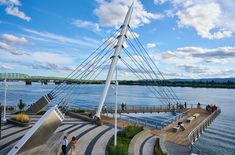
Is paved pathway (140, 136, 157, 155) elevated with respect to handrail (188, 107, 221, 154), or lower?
elevated

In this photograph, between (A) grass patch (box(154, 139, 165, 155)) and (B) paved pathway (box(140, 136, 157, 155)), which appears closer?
(A) grass patch (box(154, 139, 165, 155))

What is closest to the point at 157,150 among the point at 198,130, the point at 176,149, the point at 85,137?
the point at 176,149

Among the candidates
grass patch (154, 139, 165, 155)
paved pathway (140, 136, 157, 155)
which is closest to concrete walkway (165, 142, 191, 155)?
grass patch (154, 139, 165, 155)

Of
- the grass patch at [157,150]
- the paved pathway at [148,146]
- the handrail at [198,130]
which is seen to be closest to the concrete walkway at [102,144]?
the paved pathway at [148,146]

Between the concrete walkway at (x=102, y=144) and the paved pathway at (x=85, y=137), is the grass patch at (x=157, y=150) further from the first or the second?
the concrete walkway at (x=102, y=144)

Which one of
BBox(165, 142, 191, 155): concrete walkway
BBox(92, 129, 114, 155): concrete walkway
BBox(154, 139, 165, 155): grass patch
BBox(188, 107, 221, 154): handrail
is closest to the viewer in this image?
BBox(92, 129, 114, 155): concrete walkway

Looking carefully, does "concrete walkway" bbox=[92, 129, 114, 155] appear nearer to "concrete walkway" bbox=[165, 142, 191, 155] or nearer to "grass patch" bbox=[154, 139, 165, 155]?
"grass patch" bbox=[154, 139, 165, 155]

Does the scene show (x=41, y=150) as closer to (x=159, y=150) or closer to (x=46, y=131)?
(x=46, y=131)

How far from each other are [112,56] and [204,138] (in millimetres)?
17352

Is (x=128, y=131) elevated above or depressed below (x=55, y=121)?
below

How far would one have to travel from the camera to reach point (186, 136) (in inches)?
1118

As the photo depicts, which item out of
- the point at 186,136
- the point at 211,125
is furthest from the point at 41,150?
the point at 211,125

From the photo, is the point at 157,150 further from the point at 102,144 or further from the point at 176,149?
the point at 102,144

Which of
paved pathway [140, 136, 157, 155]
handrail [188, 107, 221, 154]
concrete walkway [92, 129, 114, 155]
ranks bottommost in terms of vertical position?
handrail [188, 107, 221, 154]
